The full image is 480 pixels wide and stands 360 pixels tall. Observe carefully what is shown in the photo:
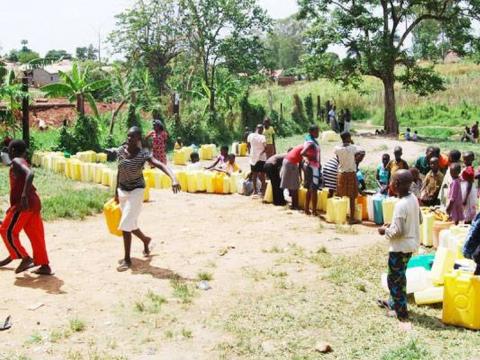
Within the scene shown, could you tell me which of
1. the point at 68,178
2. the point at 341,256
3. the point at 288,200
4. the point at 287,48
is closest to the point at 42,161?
the point at 68,178

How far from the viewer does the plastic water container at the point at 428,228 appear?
8117 millimetres

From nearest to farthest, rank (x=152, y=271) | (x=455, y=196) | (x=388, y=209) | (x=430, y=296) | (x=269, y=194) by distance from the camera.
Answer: (x=430, y=296), (x=152, y=271), (x=455, y=196), (x=388, y=209), (x=269, y=194)

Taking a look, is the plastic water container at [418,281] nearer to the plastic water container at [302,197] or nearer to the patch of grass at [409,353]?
the patch of grass at [409,353]

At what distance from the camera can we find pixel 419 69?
85.7 feet

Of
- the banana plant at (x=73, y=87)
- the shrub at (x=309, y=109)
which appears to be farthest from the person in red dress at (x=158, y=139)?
the shrub at (x=309, y=109)

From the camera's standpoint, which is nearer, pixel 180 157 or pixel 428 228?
pixel 428 228

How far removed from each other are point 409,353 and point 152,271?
330 centimetres

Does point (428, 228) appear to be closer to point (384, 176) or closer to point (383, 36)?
point (384, 176)

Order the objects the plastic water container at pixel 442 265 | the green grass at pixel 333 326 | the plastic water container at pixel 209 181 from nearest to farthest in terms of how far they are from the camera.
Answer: the green grass at pixel 333 326
the plastic water container at pixel 442 265
the plastic water container at pixel 209 181

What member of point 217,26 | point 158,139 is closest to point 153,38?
point 217,26

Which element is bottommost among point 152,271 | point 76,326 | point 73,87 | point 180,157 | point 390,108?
point 76,326

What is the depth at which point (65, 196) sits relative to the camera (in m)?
10.9

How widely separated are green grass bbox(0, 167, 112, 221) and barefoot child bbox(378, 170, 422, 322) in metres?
6.08

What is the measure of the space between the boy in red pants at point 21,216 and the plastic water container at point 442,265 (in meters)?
4.40
